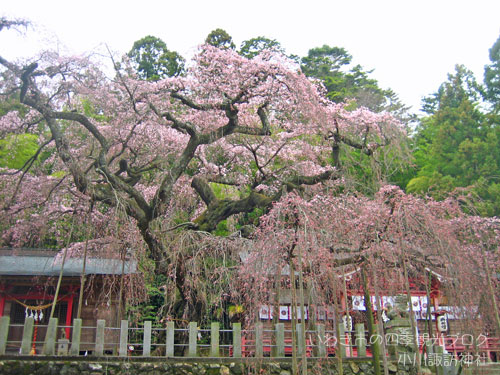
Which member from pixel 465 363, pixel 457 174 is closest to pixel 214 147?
pixel 465 363

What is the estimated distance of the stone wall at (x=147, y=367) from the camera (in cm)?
830

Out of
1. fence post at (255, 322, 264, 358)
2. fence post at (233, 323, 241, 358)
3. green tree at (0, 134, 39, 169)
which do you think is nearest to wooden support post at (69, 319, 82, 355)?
fence post at (233, 323, 241, 358)

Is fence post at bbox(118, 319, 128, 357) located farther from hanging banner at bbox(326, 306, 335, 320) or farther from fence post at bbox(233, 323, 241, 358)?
hanging banner at bbox(326, 306, 335, 320)

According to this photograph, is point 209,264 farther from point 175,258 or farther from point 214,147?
point 214,147

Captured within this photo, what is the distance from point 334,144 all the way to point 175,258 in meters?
4.79

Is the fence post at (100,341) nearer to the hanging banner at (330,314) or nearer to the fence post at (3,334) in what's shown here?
the fence post at (3,334)

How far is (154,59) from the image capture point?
2644 cm

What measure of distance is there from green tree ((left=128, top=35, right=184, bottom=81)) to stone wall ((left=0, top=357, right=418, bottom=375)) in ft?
57.0

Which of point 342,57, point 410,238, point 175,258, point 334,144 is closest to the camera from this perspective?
point 410,238

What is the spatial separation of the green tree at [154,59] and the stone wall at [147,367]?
684 inches

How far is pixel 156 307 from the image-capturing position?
14633mm

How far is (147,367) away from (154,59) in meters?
21.2

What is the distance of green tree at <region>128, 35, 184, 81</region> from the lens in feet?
81.7

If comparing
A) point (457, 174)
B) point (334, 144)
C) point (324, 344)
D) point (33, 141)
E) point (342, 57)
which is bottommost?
point (324, 344)
